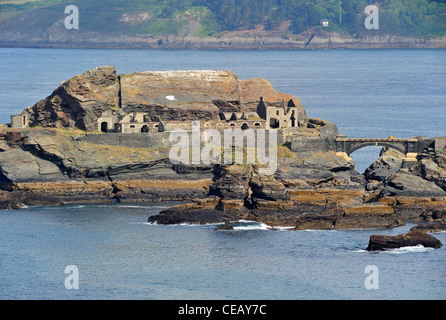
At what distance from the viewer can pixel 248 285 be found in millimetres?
70000

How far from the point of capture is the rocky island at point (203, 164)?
294 ft

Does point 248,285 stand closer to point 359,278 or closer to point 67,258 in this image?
point 359,278

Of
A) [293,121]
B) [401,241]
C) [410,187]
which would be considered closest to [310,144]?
[293,121]

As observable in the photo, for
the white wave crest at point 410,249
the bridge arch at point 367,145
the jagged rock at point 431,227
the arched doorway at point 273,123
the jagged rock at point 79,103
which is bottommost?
the white wave crest at point 410,249

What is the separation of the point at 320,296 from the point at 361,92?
125 metres

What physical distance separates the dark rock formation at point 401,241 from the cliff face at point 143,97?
35.2 metres

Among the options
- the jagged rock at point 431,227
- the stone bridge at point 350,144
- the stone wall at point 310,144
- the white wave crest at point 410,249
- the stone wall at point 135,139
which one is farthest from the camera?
the stone wall at point 135,139

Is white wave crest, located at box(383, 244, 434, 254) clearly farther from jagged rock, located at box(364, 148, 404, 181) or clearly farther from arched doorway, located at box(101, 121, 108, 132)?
arched doorway, located at box(101, 121, 108, 132)

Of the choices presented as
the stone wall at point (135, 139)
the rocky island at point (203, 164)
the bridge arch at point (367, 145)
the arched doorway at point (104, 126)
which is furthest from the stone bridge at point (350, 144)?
the arched doorway at point (104, 126)

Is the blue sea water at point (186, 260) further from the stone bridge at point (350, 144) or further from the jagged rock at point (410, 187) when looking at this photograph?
the stone bridge at point (350, 144)

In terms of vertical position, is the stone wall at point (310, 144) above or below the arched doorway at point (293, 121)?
below

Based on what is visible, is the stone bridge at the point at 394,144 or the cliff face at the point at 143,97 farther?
the cliff face at the point at 143,97

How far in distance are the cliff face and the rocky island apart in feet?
0.42
